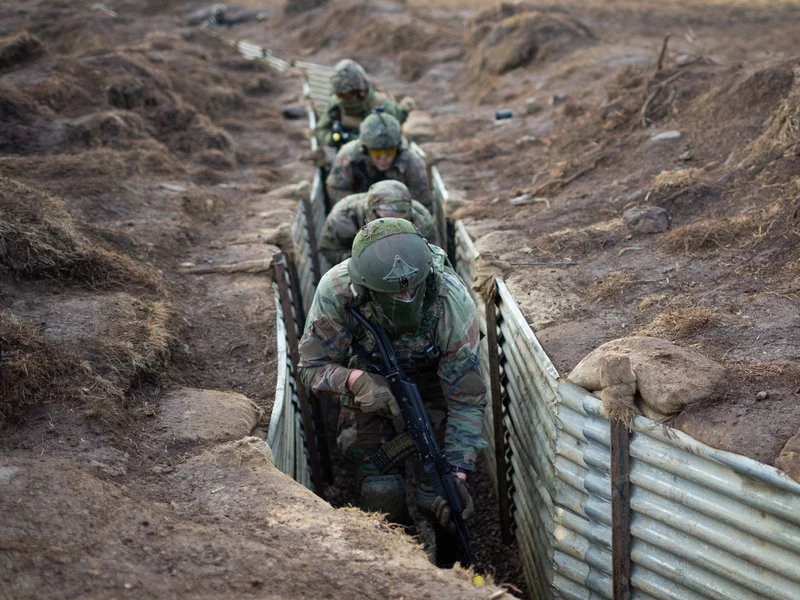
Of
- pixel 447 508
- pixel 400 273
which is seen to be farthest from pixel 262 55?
pixel 447 508

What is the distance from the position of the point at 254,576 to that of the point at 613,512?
1715mm

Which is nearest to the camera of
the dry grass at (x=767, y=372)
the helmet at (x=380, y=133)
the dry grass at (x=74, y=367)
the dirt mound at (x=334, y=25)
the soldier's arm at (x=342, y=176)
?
the dry grass at (x=767, y=372)

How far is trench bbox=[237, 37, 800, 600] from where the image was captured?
9.80 feet

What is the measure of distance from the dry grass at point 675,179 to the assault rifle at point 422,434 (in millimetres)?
3189

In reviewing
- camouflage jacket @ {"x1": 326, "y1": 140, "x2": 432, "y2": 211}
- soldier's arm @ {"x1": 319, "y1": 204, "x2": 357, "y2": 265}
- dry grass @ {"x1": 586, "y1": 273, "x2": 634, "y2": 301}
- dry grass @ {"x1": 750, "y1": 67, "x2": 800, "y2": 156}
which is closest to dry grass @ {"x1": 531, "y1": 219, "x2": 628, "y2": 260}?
dry grass @ {"x1": 586, "y1": 273, "x2": 634, "y2": 301}

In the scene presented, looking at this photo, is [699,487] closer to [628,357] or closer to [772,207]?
[628,357]

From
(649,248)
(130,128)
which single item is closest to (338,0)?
(130,128)

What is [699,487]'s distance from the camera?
3.18m

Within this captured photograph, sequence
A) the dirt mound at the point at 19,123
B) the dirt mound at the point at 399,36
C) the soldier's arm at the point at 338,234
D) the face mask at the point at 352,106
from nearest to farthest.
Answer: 1. the soldier's arm at the point at 338,234
2. the dirt mound at the point at 19,123
3. the face mask at the point at 352,106
4. the dirt mound at the point at 399,36

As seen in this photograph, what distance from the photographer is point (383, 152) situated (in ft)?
24.4

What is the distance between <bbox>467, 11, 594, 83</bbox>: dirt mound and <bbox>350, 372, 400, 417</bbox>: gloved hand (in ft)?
38.2

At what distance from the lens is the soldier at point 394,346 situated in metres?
4.04

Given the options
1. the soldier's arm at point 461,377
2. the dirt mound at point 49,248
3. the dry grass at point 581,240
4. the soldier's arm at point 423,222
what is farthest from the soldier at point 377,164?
the soldier's arm at point 461,377

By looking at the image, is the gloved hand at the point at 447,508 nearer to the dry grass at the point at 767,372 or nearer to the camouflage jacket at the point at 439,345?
the camouflage jacket at the point at 439,345
